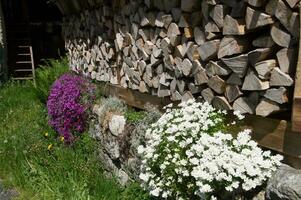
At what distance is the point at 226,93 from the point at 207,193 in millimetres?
737

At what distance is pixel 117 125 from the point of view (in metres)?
5.16

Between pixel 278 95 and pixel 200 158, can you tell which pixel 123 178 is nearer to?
pixel 200 158

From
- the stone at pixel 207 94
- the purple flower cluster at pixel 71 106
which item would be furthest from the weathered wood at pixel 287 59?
the purple flower cluster at pixel 71 106

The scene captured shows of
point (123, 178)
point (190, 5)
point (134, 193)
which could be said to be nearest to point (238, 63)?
point (190, 5)

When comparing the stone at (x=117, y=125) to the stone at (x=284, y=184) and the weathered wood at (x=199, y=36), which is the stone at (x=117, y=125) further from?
the stone at (x=284, y=184)

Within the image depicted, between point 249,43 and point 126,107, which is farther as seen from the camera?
point 126,107

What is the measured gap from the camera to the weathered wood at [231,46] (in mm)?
3227

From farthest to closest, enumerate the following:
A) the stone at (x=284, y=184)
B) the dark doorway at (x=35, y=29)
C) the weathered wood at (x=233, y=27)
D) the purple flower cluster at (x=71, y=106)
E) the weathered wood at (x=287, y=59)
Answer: the dark doorway at (x=35, y=29), the purple flower cluster at (x=71, y=106), the weathered wood at (x=233, y=27), the weathered wood at (x=287, y=59), the stone at (x=284, y=184)

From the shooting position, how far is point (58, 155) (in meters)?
6.12

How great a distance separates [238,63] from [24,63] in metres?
11.5

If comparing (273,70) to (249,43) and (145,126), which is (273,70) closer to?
(249,43)

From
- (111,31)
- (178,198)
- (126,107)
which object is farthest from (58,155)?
(178,198)

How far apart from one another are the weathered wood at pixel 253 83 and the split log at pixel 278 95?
4 cm

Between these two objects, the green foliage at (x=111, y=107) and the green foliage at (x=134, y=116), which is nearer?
the green foliage at (x=134, y=116)
